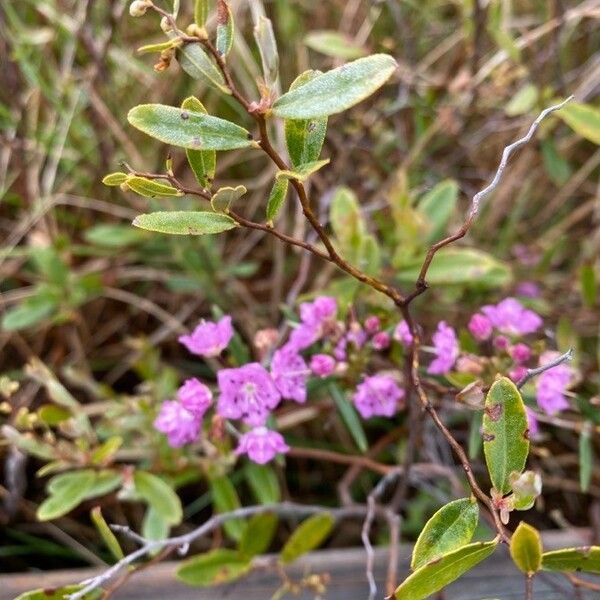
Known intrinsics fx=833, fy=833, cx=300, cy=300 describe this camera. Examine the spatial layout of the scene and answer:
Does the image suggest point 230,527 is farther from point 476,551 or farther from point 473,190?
point 473,190

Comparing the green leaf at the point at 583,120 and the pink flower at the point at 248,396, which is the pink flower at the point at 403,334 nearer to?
the pink flower at the point at 248,396

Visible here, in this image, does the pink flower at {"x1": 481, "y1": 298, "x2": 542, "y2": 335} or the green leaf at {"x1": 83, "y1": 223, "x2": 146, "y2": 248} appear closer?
the pink flower at {"x1": 481, "y1": 298, "x2": 542, "y2": 335}

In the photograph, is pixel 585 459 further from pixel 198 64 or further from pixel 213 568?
pixel 198 64

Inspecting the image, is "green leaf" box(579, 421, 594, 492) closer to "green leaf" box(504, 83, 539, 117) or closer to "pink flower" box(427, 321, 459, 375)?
"pink flower" box(427, 321, 459, 375)

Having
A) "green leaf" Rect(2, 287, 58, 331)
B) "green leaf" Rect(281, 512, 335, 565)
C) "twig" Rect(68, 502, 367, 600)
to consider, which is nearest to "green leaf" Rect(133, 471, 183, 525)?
"twig" Rect(68, 502, 367, 600)

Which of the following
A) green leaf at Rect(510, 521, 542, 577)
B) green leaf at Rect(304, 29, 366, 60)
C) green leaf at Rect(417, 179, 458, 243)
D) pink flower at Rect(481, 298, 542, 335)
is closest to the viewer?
green leaf at Rect(510, 521, 542, 577)

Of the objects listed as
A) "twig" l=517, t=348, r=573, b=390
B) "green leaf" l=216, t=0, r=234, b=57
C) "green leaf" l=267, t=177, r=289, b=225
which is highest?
"green leaf" l=216, t=0, r=234, b=57
